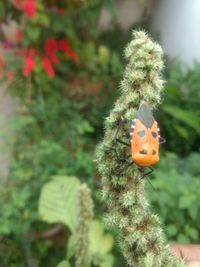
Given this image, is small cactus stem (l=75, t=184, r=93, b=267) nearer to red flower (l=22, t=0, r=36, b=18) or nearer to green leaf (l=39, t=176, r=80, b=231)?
green leaf (l=39, t=176, r=80, b=231)

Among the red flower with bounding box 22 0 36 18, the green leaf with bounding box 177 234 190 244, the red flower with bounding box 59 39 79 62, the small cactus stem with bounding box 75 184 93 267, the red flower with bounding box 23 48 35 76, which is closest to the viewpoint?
the small cactus stem with bounding box 75 184 93 267

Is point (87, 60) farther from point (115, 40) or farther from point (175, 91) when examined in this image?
point (175, 91)

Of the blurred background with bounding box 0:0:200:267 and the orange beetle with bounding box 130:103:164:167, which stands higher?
the blurred background with bounding box 0:0:200:267

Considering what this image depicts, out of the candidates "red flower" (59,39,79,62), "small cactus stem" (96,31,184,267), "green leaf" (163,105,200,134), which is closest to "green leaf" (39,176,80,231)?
"green leaf" (163,105,200,134)

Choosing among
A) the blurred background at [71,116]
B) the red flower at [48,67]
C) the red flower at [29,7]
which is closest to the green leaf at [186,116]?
the blurred background at [71,116]

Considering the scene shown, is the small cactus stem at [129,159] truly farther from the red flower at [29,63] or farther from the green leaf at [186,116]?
the red flower at [29,63]

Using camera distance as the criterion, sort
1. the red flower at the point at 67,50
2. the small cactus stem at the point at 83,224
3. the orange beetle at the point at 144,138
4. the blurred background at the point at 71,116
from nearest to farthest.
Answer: the orange beetle at the point at 144,138, the small cactus stem at the point at 83,224, the blurred background at the point at 71,116, the red flower at the point at 67,50

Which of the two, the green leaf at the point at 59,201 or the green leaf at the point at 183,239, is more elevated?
the green leaf at the point at 59,201
